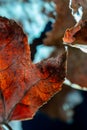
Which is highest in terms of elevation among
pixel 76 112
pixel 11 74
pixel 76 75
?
pixel 11 74

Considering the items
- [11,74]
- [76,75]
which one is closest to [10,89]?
[11,74]

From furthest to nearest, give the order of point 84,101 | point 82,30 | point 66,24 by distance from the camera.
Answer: point 84,101, point 66,24, point 82,30

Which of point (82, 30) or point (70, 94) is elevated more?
point (82, 30)

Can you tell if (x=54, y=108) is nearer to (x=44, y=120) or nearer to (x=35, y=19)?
(x=44, y=120)

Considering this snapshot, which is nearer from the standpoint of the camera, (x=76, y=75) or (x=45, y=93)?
(x=45, y=93)

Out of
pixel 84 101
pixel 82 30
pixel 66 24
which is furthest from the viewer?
pixel 84 101

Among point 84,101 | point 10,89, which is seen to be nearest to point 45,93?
point 10,89

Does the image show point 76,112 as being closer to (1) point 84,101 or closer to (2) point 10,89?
(1) point 84,101
